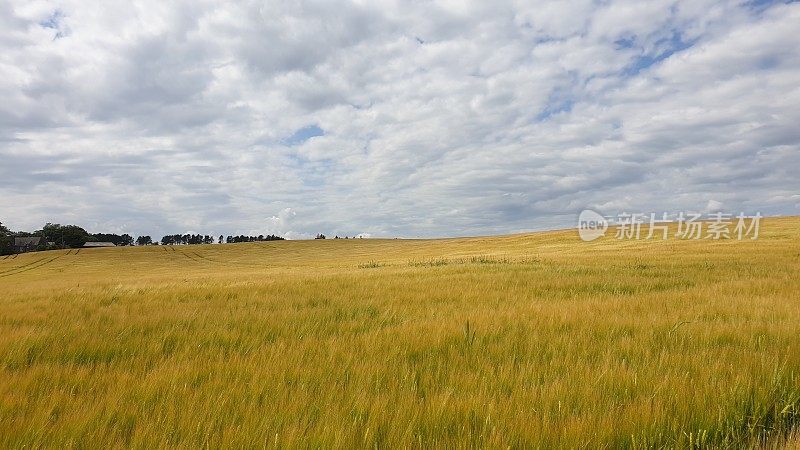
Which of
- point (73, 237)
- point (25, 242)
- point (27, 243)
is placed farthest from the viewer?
point (25, 242)

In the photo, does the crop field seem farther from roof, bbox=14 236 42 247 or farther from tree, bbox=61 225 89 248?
roof, bbox=14 236 42 247

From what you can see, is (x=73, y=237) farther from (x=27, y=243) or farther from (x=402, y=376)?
(x=402, y=376)

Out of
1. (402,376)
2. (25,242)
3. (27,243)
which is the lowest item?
(402,376)

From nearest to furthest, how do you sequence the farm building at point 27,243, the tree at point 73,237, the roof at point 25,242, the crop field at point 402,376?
the crop field at point 402,376
the tree at point 73,237
the farm building at point 27,243
the roof at point 25,242

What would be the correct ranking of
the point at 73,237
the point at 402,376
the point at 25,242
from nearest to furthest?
the point at 402,376 → the point at 73,237 → the point at 25,242

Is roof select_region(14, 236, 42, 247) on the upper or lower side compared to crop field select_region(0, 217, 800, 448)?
upper

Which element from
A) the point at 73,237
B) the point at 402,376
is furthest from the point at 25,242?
the point at 402,376

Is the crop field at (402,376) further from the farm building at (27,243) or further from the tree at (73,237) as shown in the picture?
the farm building at (27,243)

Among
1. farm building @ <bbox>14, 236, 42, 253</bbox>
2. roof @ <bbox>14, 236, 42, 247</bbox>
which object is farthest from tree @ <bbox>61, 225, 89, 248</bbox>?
roof @ <bbox>14, 236, 42, 247</bbox>

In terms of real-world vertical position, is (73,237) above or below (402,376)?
above

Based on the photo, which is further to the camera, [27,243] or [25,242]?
[25,242]

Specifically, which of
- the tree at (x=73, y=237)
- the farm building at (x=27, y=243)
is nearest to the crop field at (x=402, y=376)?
the tree at (x=73, y=237)

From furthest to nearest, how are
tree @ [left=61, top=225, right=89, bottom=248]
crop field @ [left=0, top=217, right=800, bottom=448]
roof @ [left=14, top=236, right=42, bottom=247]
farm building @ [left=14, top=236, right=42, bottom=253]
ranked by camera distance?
roof @ [left=14, top=236, right=42, bottom=247] → farm building @ [left=14, top=236, right=42, bottom=253] → tree @ [left=61, top=225, right=89, bottom=248] → crop field @ [left=0, top=217, right=800, bottom=448]

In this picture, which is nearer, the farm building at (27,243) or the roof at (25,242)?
the farm building at (27,243)
